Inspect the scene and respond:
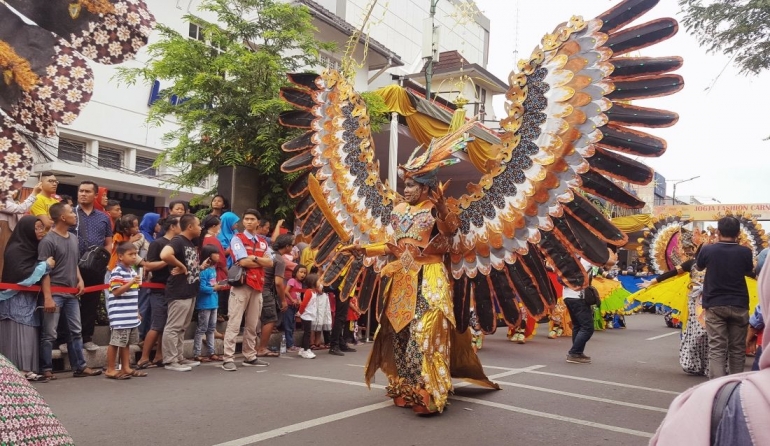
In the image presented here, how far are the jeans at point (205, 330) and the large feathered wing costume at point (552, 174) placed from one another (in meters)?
2.62

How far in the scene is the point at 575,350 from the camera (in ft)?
27.2

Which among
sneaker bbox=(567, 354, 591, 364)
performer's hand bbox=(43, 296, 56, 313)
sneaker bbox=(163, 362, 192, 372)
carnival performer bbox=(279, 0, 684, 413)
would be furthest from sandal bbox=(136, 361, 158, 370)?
sneaker bbox=(567, 354, 591, 364)

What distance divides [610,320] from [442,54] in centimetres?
1356

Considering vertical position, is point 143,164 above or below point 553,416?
above

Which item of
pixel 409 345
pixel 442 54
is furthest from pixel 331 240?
pixel 442 54

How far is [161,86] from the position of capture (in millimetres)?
12172

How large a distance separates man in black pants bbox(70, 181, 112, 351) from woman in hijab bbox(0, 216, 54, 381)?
84cm

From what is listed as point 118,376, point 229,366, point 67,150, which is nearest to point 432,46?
point 229,366

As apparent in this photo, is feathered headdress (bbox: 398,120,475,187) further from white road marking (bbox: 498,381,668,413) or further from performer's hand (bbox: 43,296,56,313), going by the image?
performer's hand (bbox: 43,296,56,313)

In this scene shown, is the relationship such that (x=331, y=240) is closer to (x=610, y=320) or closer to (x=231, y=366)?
(x=231, y=366)

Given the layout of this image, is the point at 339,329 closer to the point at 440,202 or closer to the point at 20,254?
the point at 20,254

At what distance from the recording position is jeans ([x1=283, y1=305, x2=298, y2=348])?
8438 millimetres

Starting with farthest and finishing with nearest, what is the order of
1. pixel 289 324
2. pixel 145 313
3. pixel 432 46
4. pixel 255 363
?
1. pixel 432 46
2. pixel 289 324
3. pixel 255 363
4. pixel 145 313

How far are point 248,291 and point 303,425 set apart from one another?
314 cm
